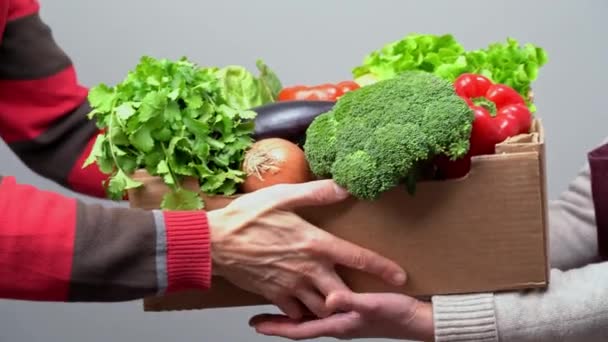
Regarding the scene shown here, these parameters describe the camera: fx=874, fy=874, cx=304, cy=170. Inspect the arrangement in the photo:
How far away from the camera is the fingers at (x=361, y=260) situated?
1007 mm

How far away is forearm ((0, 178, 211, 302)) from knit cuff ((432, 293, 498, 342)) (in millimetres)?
283

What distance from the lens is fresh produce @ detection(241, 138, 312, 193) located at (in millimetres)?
1009

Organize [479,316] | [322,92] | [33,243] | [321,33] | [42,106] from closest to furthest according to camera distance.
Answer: [33,243] → [479,316] → [322,92] → [42,106] → [321,33]

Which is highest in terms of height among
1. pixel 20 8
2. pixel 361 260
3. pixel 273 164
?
pixel 20 8

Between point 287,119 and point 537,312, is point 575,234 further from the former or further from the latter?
point 287,119

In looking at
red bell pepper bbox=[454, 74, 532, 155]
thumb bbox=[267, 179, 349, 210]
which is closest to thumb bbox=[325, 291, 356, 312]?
thumb bbox=[267, 179, 349, 210]

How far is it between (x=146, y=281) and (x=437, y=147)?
0.35 meters

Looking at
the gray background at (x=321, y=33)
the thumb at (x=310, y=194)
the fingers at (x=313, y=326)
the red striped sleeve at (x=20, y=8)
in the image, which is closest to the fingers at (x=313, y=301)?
the fingers at (x=313, y=326)

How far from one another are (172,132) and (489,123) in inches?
14.3

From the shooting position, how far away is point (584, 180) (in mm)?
1365

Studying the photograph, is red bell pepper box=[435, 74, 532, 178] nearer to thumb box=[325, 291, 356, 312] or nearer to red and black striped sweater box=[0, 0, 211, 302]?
thumb box=[325, 291, 356, 312]

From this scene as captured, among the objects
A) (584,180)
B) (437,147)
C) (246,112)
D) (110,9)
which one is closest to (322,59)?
(110,9)

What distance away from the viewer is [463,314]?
103 centimetres

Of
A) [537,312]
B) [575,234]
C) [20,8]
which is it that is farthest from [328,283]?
[20,8]
